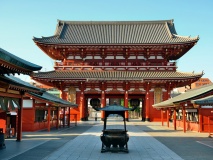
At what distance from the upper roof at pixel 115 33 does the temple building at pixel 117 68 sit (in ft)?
0.50

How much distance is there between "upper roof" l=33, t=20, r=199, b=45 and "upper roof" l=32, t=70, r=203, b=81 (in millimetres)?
4710

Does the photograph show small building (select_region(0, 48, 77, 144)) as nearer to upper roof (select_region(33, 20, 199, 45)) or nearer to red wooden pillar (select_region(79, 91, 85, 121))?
red wooden pillar (select_region(79, 91, 85, 121))

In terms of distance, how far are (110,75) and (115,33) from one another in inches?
363

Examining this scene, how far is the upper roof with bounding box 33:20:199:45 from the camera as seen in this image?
4275cm

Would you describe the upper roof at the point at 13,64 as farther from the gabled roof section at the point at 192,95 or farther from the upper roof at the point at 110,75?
the upper roof at the point at 110,75

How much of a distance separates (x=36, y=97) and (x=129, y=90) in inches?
834

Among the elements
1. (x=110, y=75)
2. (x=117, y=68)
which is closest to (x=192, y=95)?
(x=110, y=75)

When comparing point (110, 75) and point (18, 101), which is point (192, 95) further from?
point (110, 75)

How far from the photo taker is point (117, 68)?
1651 inches

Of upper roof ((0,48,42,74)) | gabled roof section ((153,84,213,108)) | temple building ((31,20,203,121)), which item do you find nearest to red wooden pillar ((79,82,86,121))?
temple building ((31,20,203,121))

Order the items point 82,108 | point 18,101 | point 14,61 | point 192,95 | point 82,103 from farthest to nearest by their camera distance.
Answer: point 82,103
point 82,108
point 192,95
point 18,101
point 14,61

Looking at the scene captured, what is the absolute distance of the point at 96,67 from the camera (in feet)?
138

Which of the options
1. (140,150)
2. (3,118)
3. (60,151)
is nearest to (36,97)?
(3,118)

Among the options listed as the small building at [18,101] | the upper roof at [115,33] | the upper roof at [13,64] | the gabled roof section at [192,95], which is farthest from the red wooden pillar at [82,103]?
the upper roof at [13,64]
